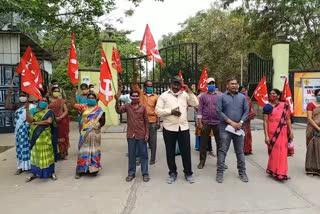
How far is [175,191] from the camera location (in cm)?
461

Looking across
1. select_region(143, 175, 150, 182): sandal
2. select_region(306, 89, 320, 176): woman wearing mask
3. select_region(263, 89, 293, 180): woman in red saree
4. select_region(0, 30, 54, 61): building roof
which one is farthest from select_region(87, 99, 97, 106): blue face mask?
select_region(0, 30, 54, 61): building roof

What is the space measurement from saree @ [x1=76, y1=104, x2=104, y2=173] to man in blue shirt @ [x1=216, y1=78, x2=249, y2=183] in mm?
2067

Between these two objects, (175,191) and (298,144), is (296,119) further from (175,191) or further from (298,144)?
(175,191)

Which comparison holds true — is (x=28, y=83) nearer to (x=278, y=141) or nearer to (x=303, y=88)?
(x=278, y=141)

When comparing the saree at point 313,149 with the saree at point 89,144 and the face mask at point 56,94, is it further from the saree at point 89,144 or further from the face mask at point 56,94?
the face mask at point 56,94

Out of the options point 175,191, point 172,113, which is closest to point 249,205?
point 175,191

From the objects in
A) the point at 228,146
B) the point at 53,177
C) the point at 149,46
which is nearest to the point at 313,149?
the point at 228,146

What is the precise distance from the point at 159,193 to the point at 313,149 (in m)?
2.83

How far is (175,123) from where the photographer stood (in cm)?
500

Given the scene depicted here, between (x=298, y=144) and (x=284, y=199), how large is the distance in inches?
166

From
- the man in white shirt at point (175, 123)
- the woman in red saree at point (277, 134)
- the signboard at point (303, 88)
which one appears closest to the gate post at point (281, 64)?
the signboard at point (303, 88)

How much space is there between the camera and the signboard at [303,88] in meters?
11.2

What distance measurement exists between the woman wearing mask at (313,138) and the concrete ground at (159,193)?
183 millimetres

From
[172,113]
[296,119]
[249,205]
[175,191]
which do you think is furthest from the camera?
[296,119]
